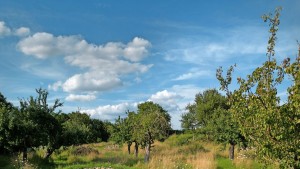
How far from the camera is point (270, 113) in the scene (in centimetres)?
997

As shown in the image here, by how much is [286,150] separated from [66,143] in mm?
25110

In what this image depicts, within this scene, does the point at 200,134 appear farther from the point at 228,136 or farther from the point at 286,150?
the point at 286,150

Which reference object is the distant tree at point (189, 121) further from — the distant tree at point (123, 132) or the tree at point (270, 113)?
the tree at point (270, 113)

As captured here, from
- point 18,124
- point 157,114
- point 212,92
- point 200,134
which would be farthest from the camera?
point 212,92

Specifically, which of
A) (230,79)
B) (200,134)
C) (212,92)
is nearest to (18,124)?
(230,79)

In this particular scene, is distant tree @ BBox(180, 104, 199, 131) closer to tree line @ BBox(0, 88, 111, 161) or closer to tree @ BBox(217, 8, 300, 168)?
tree line @ BBox(0, 88, 111, 161)

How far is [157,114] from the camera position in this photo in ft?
98.3

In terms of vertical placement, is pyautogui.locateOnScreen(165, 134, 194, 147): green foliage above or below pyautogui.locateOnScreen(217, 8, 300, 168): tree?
below

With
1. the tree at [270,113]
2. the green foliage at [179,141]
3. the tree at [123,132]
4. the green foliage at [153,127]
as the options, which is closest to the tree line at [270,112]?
the tree at [270,113]

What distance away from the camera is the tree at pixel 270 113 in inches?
394

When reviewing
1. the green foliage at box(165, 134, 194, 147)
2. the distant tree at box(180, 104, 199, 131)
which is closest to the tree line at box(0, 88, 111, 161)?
the green foliage at box(165, 134, 194, 147)

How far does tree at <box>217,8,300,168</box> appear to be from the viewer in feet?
32.9

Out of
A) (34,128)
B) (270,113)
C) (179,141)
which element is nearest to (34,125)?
(34,128)

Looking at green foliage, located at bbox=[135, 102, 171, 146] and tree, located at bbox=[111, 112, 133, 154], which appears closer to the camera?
green foliage, located at bbox=[135, 102, 171, 146]
